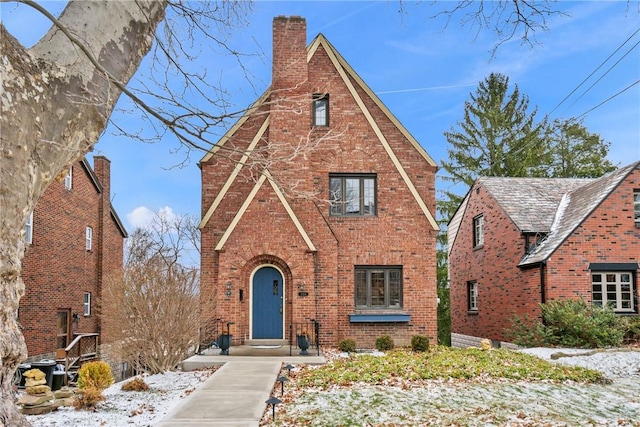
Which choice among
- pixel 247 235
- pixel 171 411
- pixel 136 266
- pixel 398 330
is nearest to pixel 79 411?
pixel 171 411

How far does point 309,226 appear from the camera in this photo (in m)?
17.2

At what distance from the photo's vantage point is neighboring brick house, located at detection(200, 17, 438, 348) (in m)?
16.5

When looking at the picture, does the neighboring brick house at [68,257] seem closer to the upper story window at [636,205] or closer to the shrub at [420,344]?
the shrub at [420,344]

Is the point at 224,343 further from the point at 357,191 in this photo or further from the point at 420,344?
the point at 357,191

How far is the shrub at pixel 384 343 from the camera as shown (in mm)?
16500

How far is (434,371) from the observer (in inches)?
449

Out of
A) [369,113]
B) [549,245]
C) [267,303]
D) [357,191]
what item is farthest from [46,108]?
[549,245]

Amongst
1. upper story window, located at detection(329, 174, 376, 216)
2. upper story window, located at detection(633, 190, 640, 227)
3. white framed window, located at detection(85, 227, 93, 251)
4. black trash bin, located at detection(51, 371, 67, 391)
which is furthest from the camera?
white framed window, located at detection(85, 227, 93, 251)

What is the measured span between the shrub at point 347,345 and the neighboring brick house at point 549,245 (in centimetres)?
627

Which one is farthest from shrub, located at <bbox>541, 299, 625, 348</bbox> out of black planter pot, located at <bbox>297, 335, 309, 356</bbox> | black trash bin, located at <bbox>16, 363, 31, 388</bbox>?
black trash bin, located at <bbox>16, 363, 31, 388</bbox>

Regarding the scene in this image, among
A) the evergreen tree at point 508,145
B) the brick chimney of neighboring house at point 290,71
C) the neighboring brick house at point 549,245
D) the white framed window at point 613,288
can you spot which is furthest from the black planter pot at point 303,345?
the evergreen tree at point 508,145

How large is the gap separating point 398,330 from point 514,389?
7434 mm

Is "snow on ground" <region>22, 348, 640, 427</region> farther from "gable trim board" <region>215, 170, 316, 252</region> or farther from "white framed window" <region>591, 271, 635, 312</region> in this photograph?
"white framed window" <region>591, 271, 635, 312</region>

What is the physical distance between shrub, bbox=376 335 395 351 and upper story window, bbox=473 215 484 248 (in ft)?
28.0
